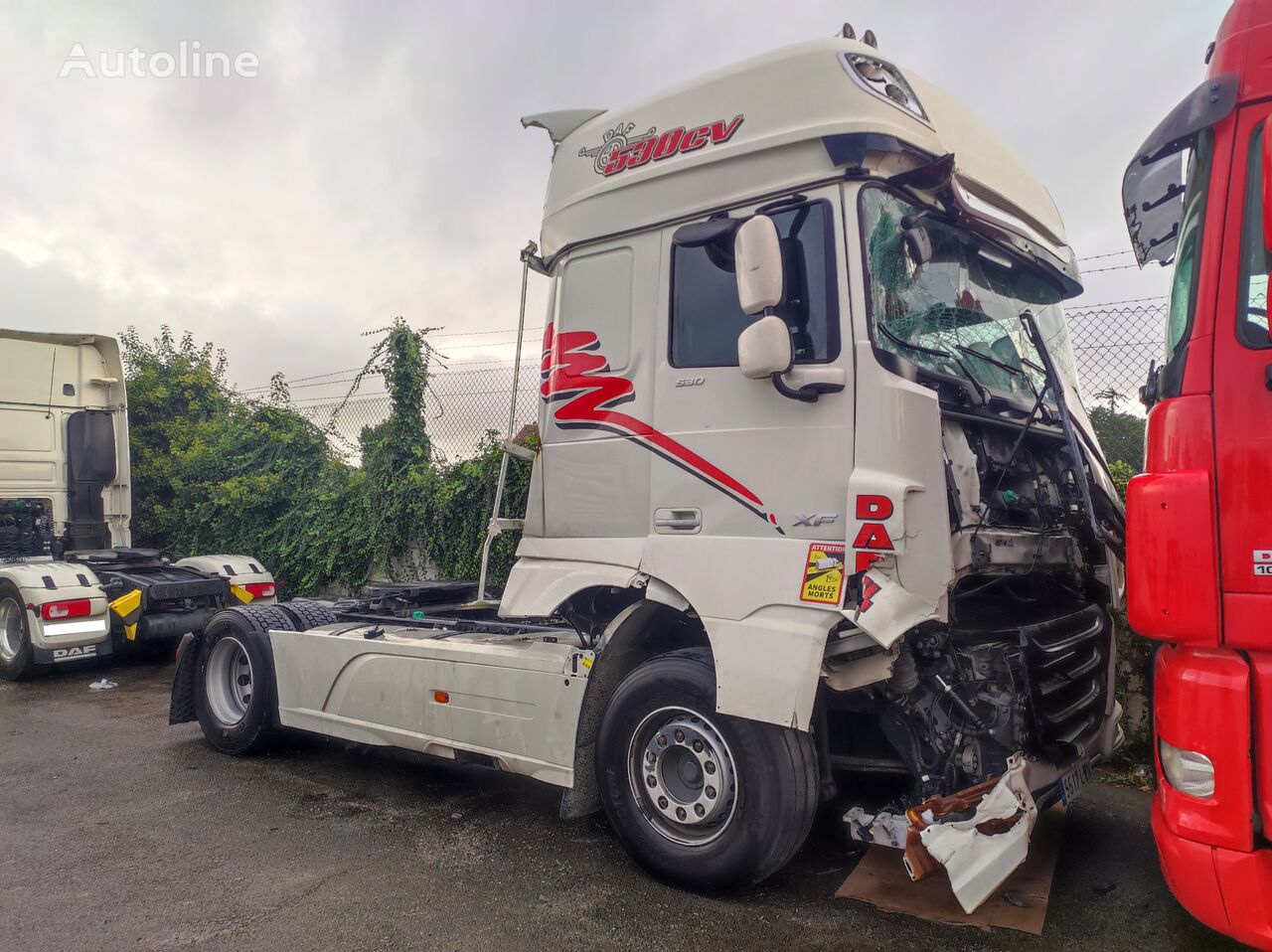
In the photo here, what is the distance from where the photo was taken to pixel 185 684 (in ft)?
19.7

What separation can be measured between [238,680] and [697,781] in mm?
3869

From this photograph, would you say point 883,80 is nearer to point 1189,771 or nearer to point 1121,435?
point 1189,771

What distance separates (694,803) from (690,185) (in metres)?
2.68

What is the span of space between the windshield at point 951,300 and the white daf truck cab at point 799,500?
16 mm

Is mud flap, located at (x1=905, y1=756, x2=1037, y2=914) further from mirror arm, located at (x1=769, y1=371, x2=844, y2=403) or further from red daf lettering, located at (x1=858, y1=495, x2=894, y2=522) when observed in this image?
mirror arm, located at (x1=769, y1=371, x2=844, y2=403)

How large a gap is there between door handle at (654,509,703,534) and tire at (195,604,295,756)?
119 inches

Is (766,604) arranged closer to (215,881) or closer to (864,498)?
(864,498)

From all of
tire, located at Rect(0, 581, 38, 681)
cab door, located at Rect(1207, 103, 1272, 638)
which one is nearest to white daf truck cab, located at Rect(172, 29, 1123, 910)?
cab door, located at Rect(1207, 103, 1272, 638)

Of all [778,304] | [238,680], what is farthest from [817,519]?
[238,680]

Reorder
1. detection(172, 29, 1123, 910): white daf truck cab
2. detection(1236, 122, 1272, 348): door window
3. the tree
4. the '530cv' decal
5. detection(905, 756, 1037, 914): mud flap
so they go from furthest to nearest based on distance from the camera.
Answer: the tree
the '530cv' decal
detection(172, 29, 1123, 910): white daf truck cab
detection(905, 756, 1037, 914): mud flap
detection(1236, 122, 1272, 348): door window

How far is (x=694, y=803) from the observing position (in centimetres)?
354

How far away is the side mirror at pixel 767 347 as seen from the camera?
10.8ft

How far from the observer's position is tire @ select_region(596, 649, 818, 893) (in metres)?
3.29

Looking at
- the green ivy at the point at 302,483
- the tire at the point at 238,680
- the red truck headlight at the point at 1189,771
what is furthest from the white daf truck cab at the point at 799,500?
the green ivy at the point at 302,483
